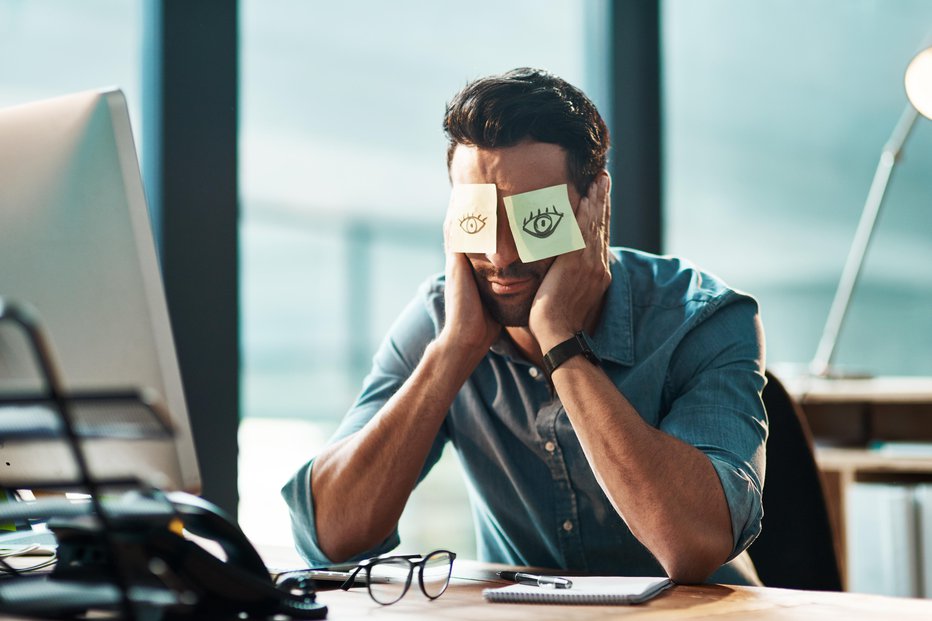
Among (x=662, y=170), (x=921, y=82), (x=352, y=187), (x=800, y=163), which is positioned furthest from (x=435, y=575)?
(x=800, y=163)

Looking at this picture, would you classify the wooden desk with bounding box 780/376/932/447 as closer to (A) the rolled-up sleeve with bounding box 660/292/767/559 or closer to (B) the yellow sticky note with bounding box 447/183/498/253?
(A) the rolled-up sleeve with bounding box 660/292/767/559

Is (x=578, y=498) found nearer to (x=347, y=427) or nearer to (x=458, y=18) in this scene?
(x=347, y=427)

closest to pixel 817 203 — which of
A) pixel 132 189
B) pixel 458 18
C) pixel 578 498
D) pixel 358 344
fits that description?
pixel 458 18

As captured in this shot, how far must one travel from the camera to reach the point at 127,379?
837 millimetres

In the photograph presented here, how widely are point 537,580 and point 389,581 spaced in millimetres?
157

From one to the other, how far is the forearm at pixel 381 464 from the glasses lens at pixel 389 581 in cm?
16

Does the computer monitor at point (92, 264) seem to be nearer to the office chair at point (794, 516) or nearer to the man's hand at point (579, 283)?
the man's hand at point (579, 283)

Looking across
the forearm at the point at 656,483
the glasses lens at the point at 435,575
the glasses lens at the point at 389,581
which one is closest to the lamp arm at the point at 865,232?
the forearm at the point at 656,483

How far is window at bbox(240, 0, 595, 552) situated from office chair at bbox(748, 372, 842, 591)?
123 cm

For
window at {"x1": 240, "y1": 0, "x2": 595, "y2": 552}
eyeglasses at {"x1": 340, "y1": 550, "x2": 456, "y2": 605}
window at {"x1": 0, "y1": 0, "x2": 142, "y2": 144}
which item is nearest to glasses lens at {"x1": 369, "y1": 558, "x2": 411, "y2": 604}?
eyeglasses at {"x1": 340, "y1": 550, "x2": 456, "y2": 605}

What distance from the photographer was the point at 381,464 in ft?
4.13

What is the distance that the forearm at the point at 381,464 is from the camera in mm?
1247

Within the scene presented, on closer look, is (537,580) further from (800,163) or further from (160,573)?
(800,163)

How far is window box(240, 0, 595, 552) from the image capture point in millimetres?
2455
